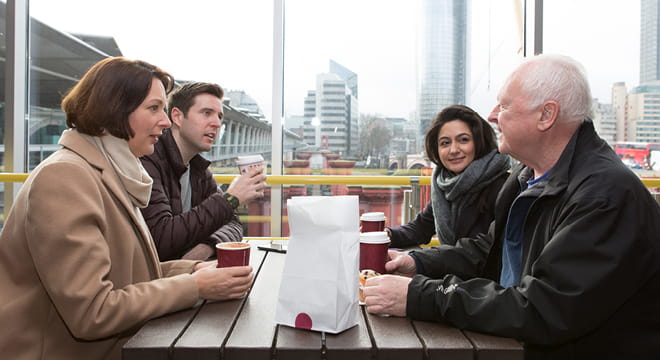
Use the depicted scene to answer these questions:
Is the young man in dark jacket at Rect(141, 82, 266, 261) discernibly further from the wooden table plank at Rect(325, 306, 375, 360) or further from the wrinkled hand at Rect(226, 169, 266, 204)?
the wooden table plank at Rect(325, 306, 375, 360)

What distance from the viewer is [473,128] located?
2449 millimetres

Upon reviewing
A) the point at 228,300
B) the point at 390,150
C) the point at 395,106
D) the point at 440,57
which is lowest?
the point at 228,300

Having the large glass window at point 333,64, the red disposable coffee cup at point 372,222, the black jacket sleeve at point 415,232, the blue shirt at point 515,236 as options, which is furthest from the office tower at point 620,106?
the red disposable coffee cup at point 372,222

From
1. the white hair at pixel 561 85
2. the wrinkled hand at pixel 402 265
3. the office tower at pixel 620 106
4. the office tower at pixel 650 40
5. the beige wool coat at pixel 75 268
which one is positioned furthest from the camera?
the office tower at pixel 620 106

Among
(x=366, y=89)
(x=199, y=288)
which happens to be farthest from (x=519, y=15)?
(x=199, y=288)

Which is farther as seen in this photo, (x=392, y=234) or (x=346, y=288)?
(x=392, y=234)

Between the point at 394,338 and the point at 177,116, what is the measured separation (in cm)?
174

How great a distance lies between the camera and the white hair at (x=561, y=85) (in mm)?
1338

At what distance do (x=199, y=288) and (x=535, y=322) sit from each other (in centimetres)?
76

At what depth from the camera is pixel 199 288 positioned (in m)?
1.22

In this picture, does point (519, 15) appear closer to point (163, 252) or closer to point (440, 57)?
point (440, 57)

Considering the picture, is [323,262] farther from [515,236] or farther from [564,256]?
[515,236]

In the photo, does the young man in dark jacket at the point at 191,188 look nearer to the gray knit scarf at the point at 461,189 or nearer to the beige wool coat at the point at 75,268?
the beige wool coat at the point at 75,268

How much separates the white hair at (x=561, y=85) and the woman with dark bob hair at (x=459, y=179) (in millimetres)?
923
